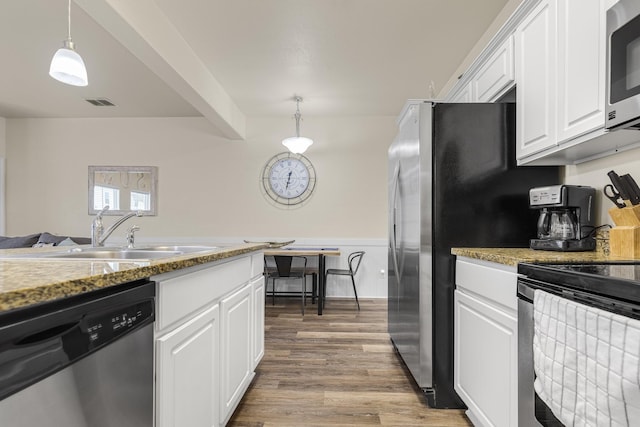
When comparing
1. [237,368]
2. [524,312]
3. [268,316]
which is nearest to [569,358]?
[524,312]

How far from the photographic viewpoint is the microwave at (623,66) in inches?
45.2

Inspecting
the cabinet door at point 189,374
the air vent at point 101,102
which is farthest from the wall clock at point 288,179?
the cabinet door at point 189,374

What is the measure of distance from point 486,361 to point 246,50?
3.03m

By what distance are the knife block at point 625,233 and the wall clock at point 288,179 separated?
3797 millimetres

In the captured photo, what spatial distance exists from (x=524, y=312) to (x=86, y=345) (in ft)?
4.30

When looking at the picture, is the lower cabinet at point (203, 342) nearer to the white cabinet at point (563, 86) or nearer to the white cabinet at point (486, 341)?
the white cabinet at point (486, 341)

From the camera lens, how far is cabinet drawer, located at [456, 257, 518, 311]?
53.3 inches

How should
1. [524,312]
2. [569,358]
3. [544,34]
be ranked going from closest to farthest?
[569,358], [524,312], [544,34]

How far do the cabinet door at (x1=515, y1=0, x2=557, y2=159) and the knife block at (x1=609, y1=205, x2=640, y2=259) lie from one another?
401 millimetres

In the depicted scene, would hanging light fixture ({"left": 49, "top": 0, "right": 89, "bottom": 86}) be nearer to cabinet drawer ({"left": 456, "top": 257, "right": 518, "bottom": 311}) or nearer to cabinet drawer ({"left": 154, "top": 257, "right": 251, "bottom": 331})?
cabinet drawer ({"left": 154, "top": 257, "right": 251, "bottom": 331})

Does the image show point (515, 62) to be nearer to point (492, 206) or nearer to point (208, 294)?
point (492, 206)

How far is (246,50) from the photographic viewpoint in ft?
10.4

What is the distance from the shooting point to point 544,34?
1.67m

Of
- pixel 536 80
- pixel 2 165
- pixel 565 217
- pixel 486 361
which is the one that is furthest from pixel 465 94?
pixel 2 165
